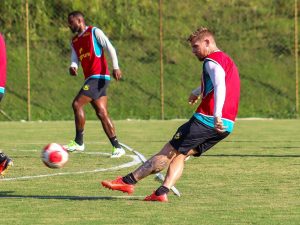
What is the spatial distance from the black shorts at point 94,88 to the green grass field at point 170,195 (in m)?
0.96

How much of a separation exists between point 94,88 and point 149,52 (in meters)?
18.9

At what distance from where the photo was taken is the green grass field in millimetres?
9148

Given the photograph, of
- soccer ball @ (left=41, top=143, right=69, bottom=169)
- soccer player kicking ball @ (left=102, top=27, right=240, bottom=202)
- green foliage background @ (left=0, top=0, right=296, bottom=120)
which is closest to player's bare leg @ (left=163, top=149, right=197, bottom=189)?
soccer player kicking ball @ (left=102, top=27, right=240, bottom=202)

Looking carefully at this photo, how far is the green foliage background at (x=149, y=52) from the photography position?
33.3m

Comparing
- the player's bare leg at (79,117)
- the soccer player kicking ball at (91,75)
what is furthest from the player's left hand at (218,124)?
the player's bare leg at (79,117)

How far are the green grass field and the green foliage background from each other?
1323cm

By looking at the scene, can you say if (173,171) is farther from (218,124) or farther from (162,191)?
(218,124)

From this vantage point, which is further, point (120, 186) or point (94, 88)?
point (94, 88)

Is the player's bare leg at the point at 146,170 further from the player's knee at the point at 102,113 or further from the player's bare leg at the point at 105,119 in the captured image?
the player's knee at the point at 102,113

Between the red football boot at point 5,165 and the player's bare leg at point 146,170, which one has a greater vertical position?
the player's bare leg at point 146,170

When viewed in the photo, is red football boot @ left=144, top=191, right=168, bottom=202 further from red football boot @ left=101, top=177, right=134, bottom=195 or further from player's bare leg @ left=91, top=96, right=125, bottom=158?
player's bare leg @ left=91, top=96, right=125, bottom=158

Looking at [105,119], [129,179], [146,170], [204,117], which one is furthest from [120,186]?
[105,119]

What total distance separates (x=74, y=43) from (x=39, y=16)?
18044 millimetres

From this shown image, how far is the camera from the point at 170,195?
1096 cm
